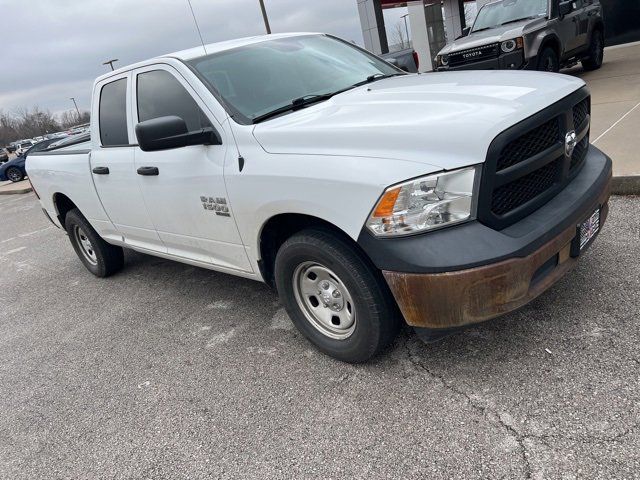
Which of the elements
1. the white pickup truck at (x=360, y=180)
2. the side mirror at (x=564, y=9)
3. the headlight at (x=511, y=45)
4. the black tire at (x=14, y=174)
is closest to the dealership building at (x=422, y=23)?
the side mirror at (x=564, y=9)

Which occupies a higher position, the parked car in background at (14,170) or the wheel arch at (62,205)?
the wheel arch at (62,205)

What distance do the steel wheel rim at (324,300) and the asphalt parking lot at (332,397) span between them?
9.1 inches

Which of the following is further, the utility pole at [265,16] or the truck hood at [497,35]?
the utility pole at [265,16]

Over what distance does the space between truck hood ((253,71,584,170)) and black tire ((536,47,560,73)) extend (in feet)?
22.4

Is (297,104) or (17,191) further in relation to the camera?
(17,191)

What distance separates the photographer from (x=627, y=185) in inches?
188

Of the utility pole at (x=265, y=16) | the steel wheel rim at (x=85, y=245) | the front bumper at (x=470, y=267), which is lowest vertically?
the steel wheel rim at (x=85, y=245)

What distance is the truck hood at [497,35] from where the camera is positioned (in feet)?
29.2

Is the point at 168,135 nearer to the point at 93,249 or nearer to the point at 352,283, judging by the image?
the point at 352,283

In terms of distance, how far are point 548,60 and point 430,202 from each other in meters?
8.40

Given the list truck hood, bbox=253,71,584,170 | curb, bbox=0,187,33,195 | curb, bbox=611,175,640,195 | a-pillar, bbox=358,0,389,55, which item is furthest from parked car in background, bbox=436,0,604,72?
curb, bbox=0,187,33,195

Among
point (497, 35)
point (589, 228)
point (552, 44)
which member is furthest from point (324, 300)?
point (552, 44)

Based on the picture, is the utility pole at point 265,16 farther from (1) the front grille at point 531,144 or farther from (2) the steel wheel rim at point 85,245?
(1) the front grille at point 531,144

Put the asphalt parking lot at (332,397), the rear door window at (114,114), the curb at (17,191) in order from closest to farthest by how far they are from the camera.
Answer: the asphalt parking lot at (332,397)
the rear door window at (114,114)
the curb at (17,191)
